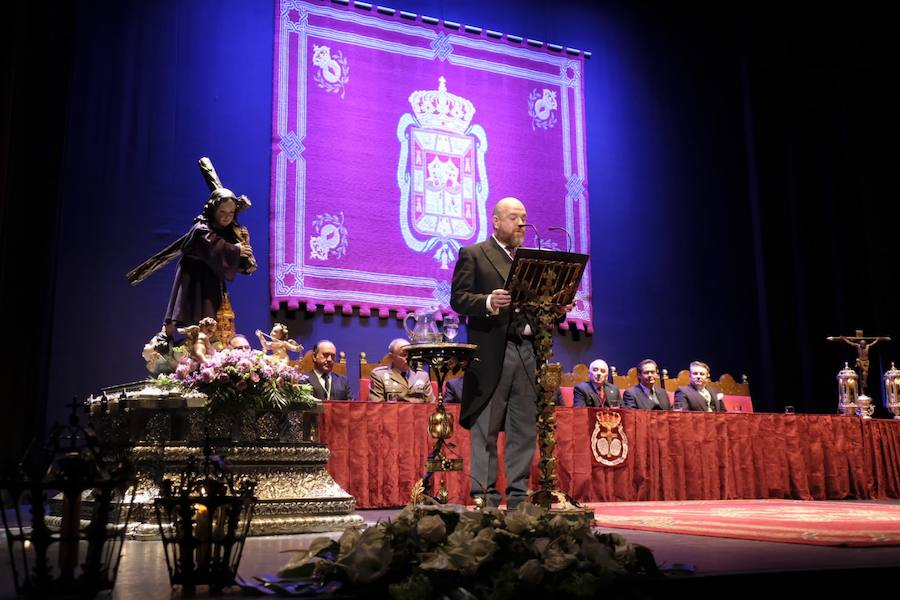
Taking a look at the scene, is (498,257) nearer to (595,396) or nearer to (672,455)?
(672,455)

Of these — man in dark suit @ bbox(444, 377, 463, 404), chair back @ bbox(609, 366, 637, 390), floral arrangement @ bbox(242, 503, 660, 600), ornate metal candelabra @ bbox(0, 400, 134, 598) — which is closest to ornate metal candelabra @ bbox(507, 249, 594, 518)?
floral arrangement @ bbox(242, 503, 660, 600)

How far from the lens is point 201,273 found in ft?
13.0

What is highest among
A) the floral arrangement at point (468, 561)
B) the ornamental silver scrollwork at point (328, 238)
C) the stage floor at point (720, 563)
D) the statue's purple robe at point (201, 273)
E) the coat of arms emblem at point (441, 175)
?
the coat of arms emblem at point (441, 175)

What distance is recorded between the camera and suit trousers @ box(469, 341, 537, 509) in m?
3.64

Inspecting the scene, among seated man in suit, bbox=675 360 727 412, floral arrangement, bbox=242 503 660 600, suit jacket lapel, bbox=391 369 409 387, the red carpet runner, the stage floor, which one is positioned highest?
suit jacket lapel, bbox=391 369 409 387

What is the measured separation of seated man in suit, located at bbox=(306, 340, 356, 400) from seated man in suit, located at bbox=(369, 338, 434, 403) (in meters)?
0.21

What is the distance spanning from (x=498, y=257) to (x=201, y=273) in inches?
53.7

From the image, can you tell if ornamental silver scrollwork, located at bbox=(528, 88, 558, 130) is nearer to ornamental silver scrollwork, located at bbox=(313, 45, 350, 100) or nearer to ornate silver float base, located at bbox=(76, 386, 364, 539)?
ornamental silver scrollwork, located at bbox=(313, 45, 350, 100)

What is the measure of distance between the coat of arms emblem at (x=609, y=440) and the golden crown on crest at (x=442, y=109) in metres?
3.39

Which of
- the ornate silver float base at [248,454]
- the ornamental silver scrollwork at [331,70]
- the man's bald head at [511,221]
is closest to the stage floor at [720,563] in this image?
the ornate silver float base at [248,454]

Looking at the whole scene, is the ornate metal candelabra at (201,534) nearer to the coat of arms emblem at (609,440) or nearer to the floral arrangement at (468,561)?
the floral arrangement at (468,561)

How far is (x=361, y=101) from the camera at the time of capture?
7488mm

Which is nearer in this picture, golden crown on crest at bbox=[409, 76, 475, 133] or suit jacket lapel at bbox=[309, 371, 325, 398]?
suit jacket lapel at bbox=[309, 371, 325, 398]

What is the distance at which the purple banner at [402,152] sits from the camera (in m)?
7.11
